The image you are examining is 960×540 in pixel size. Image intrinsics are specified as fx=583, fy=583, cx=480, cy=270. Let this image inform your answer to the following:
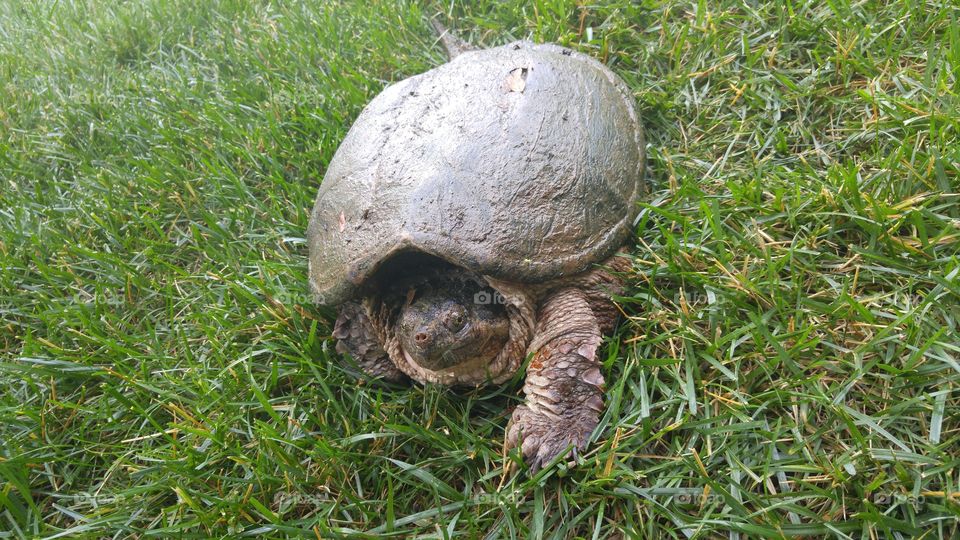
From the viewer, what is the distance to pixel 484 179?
177cm

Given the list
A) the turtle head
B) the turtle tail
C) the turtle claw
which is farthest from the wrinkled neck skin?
the turtle tail

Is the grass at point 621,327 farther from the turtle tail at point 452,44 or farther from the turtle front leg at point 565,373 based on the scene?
the turtle tail at point 452,44

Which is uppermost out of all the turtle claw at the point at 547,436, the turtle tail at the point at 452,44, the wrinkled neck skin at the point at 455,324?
the turtle tail at the point at 452,44

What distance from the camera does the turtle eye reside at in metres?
1.77

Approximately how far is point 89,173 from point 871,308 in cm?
331

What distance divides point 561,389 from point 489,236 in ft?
1.63

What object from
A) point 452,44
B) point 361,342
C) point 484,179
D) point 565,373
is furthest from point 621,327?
point 452,44

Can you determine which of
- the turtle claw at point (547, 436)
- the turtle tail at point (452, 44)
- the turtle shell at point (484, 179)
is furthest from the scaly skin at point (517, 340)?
the turtle tail at point (452, 44)

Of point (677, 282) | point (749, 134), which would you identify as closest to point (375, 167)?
point (677, 282)

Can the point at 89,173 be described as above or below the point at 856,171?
below

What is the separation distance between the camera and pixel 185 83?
3223 millimetres

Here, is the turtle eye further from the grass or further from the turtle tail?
the turtle tail

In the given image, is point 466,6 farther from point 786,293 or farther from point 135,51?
point 786,293

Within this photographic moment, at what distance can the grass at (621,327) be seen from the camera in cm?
149
